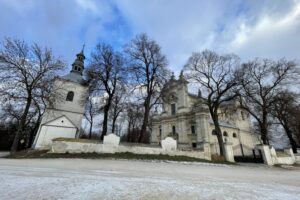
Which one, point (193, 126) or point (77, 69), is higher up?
point (77, 69)

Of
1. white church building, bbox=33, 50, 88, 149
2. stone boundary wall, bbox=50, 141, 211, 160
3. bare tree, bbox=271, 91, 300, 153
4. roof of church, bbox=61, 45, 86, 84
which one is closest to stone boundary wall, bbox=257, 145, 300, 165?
bare tree, bbox=271, 91, 300, 153

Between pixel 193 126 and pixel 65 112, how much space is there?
75.9 ft

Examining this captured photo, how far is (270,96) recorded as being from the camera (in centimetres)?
1902

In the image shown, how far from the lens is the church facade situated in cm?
3203

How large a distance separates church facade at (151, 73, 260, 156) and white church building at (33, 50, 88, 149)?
52.2 feet

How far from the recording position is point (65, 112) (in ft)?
83.4

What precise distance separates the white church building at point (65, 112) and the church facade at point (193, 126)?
52.2 ft

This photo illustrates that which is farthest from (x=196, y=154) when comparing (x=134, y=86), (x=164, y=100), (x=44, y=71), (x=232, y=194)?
(x=44, y=71)

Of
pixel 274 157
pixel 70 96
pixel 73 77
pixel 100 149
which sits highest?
pixel 73 77

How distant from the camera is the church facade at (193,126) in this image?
3203 centimetres

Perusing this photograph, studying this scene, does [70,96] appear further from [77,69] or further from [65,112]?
[77,69]

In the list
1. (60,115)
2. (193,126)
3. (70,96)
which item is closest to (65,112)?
(60,115)

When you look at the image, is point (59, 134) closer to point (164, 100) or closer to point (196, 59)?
point (164, 100)

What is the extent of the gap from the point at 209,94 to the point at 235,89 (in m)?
2.73
